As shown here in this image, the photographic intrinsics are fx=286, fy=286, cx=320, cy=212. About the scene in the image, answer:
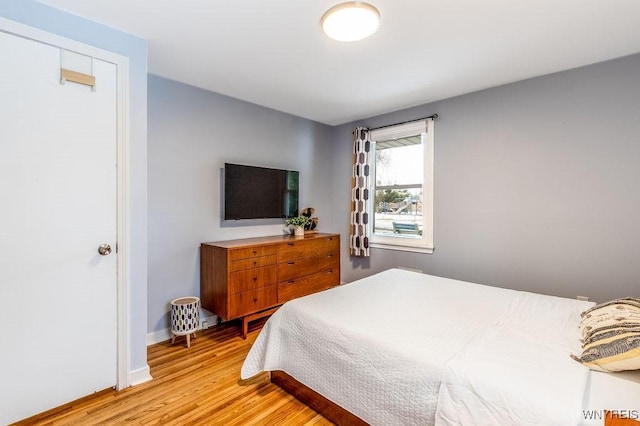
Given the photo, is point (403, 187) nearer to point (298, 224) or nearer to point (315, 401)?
point (298, 224)

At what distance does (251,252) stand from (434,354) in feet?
6.40

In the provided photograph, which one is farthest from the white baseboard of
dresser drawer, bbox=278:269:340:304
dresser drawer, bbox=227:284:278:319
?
dresser drawer, bbox=278:269:340:304

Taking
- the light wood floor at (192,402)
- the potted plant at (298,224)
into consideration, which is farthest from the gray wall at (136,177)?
the potted plant at (298,224)

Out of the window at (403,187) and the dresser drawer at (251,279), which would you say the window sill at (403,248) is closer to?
the window at (403,187)

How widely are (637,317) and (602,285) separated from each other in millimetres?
1385

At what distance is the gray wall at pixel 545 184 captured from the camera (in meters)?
2.33

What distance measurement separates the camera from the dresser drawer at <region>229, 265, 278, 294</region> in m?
2.71

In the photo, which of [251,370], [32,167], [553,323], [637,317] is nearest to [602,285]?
[553,323]

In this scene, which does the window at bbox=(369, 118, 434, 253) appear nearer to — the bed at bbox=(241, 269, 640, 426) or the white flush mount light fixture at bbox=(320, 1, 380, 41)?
the bed at bbox=(241, 269, 640, 426)

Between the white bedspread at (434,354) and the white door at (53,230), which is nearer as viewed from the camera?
the white bedspread at (434,354)

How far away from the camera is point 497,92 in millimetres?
2912

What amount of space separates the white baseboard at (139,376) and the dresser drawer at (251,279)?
2.76 ft

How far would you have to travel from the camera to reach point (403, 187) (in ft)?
12.1

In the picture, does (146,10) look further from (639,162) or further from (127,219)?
(639,162)
